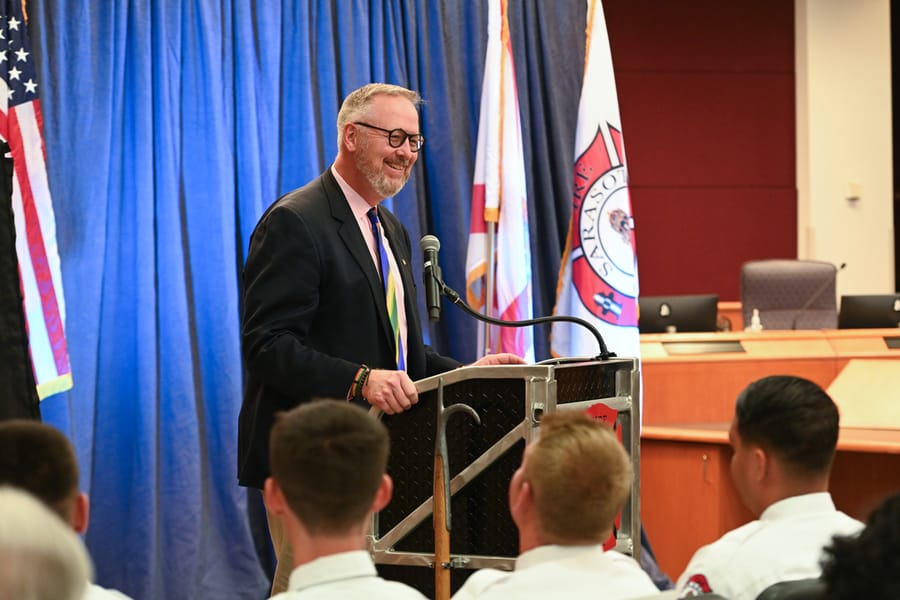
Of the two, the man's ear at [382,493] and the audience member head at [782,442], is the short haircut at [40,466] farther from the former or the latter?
the audience member head at [782,442]

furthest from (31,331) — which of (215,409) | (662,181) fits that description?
(662,181)

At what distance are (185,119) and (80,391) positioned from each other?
1.06 meters

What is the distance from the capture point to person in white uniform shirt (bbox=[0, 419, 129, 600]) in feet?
5.54

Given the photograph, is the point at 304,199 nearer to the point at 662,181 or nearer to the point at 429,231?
the point at 429,231

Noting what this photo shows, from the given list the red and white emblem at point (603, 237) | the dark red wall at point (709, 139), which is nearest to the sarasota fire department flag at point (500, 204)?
the red and white emblem at point (603, 237)

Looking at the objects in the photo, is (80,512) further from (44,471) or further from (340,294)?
(340,294)

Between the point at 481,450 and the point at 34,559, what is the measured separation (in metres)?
1.59

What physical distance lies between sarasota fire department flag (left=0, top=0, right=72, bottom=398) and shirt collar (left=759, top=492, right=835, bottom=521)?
8.74ft

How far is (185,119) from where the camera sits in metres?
4.34

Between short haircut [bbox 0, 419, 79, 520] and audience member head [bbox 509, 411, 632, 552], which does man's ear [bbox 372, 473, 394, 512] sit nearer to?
audience member head [bbox 509, 411, 632, 552]

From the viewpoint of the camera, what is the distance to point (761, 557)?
6.08 ft

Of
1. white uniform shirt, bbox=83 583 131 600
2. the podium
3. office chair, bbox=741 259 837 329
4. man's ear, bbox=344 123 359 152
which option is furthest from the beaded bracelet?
office chair, bbox=741 259 837 329

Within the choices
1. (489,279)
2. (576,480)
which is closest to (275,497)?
(576,480)

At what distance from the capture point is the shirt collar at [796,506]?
201 cm
